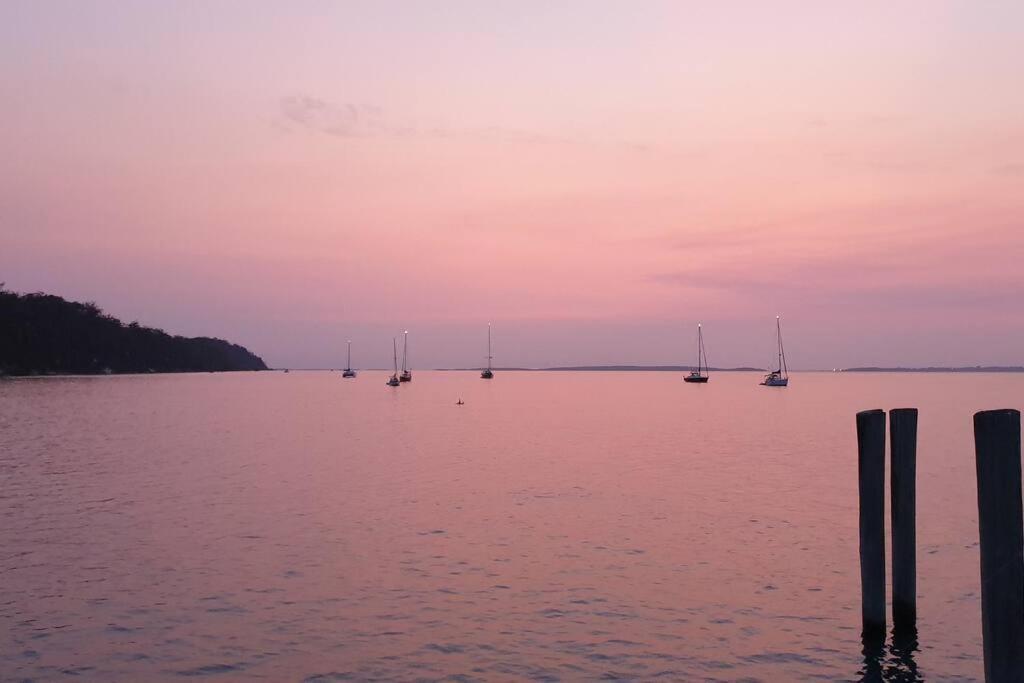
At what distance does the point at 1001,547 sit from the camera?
10.2 m

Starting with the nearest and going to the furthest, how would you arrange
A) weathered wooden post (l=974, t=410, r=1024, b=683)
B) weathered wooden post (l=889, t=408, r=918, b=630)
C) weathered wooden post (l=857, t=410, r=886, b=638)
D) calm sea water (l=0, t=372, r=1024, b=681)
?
weathered wooden post (l=974, t=410, r=1024, b=683), weathered wooden post (l=889, t=408, r=918, b=630), weathered wooden post (l=857, t=410, r=886, b=638), calm sea water (l=0, t=372, r=1024, b=681)

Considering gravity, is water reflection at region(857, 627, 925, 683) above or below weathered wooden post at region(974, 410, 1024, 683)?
below

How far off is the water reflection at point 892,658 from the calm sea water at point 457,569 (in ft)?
0.20

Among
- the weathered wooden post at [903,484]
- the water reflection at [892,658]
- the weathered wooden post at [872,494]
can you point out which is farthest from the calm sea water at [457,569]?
the weathered wooden post at [903,484]

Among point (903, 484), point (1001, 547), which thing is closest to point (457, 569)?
point (903, 484)

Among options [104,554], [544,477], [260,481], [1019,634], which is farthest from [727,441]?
[1019,634]

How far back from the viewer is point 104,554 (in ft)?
72.4

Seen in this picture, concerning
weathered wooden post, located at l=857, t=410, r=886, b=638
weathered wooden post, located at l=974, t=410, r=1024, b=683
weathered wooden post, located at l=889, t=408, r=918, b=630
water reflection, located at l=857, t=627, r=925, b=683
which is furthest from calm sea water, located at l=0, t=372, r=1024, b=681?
weathered wooden post, located at l=974, t=410, r=1024, b=683

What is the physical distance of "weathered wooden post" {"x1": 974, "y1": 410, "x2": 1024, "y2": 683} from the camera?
10016mm

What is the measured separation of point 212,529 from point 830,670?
18495mm

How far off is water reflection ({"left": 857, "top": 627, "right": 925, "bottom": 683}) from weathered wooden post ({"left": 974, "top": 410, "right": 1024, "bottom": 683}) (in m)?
4.12

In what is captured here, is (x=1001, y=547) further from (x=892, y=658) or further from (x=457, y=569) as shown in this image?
(x=457, y=569)

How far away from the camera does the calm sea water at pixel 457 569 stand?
48.1ft

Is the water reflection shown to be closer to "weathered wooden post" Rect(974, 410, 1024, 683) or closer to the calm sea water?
the calm sea water
